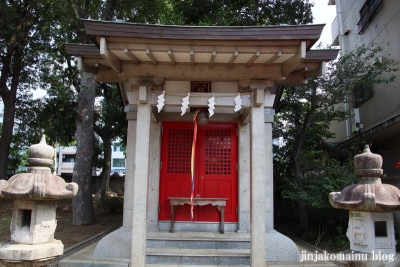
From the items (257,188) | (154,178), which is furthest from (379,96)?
(154,178)

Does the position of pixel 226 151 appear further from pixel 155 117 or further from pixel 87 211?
pixel 87 211

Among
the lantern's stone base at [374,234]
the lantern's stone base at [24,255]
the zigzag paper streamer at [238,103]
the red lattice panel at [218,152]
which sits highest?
the zigzag paper streamer at [238,103]

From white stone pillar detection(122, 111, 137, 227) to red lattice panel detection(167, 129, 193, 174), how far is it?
36.6 inches

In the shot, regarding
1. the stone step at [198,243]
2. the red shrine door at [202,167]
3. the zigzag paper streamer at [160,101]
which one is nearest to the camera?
the zigzag paper streamer at [160,101]

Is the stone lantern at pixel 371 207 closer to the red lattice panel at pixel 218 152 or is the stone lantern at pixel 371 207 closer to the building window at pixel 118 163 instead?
the red lattice panel at pixel 218 152

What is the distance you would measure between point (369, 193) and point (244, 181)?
3.54 meters

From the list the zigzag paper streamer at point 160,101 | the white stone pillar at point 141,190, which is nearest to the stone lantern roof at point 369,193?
the white stone pillar at point 141,190

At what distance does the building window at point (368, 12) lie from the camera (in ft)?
39.3

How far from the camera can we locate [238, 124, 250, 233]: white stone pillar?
686 cm

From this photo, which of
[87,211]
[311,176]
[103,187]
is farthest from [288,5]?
[103,187]

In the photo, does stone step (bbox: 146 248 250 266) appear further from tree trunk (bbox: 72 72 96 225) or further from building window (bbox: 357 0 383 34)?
building window (bbox: 357 0 383 34)

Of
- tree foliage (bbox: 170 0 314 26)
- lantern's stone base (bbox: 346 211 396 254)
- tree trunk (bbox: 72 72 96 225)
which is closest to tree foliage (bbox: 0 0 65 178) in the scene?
tree trunk (bbox: 72 72 96 225)

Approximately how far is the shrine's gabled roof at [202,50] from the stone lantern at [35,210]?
1.97 metres

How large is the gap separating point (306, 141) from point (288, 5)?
5617 millimetres
